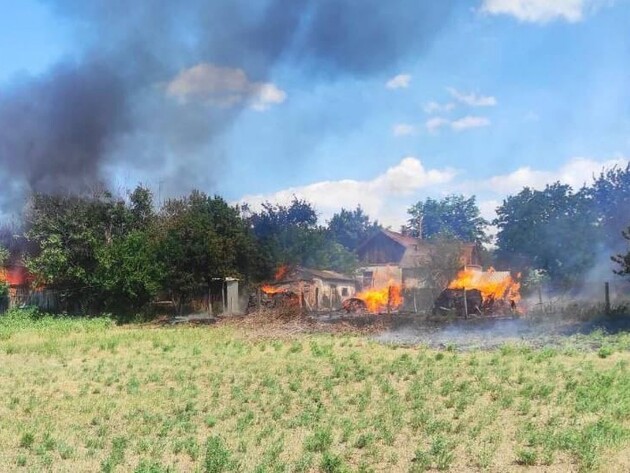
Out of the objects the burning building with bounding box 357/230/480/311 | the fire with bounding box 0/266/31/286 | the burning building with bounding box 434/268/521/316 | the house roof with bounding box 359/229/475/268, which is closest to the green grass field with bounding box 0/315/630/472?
the burning building with bounding box 434/268/521/316

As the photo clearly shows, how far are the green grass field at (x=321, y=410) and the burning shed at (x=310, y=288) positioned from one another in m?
16.4

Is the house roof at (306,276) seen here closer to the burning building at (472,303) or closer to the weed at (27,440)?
the burning building at (472,303)

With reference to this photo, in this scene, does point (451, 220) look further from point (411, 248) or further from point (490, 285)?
point (490, 285)

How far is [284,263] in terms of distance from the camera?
45.4m

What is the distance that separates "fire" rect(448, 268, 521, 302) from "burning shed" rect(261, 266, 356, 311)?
791 cm

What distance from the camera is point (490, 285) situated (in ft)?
112

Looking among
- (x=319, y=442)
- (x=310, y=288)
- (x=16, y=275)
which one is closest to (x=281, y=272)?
(x=310, y=288)

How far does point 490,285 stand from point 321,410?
25377mm

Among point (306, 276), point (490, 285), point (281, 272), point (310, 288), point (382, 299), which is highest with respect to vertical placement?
point (281, 272)

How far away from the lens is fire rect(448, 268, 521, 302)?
3281cm

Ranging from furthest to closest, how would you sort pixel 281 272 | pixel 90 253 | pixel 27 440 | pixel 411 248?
pixel 411 248, pixel 281 272, pixel 90 253, pixel 27 440

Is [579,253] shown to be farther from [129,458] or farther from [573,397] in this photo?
[129,458]

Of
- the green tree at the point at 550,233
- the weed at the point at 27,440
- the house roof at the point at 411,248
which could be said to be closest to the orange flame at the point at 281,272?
the house roof at the point at 411,248

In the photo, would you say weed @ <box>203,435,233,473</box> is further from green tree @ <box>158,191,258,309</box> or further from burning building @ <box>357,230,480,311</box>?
burning building @ <box>357,230,480,311</box>
